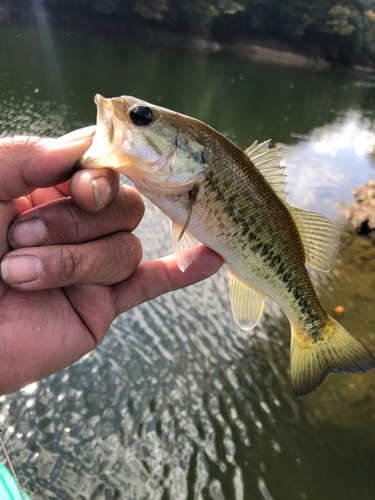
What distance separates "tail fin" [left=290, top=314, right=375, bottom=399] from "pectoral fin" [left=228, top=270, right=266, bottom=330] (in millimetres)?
404

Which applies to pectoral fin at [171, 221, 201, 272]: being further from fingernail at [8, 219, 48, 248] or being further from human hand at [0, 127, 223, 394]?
fingernail at [8, 219, 48, 248]

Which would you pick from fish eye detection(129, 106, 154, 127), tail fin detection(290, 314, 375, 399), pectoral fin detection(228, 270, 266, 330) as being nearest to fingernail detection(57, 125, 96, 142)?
fish eye detection(129, 106, 154, 127)

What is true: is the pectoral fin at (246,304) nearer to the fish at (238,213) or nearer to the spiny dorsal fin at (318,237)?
the fish at (238,213)

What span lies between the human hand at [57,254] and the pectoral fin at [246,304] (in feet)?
1.00

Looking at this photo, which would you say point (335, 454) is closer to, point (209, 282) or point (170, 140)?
point (209, 282)

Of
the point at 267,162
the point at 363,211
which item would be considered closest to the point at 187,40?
the point at 363,211

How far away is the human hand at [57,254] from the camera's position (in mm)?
1923

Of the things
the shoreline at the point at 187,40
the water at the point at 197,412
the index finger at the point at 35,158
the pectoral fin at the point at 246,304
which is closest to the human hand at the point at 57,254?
the index finger at the point at 35,158

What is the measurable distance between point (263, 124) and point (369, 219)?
1316cm

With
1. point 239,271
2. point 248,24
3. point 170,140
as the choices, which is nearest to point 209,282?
point 239,271

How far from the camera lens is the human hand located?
1.92 m

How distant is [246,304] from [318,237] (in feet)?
2.35

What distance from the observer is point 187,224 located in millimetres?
2111

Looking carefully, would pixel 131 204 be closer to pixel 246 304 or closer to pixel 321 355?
pixel 246 304
